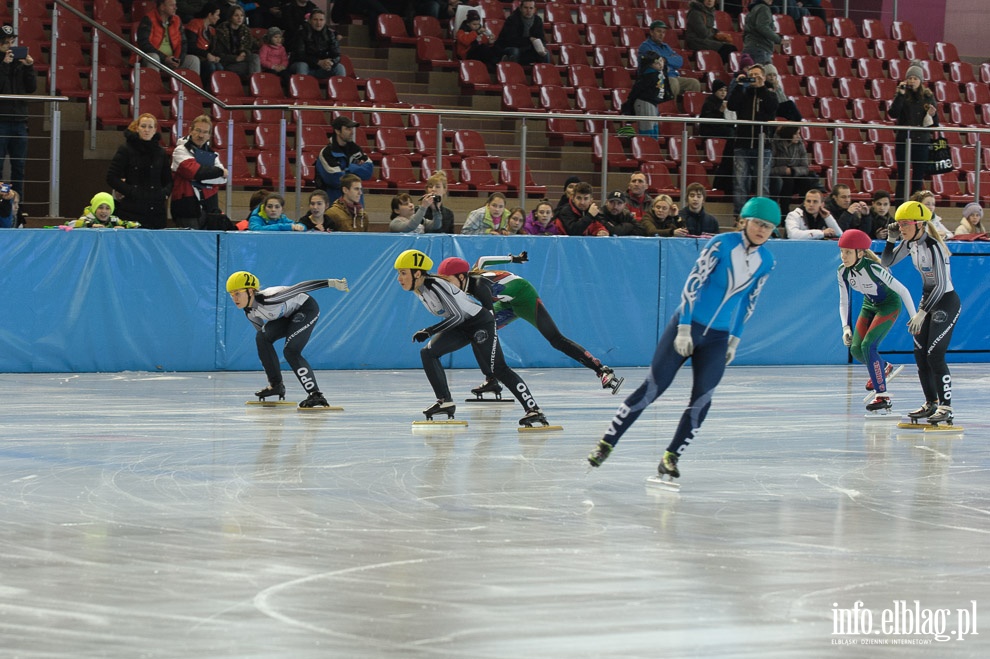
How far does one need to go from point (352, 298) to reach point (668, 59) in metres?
6.67

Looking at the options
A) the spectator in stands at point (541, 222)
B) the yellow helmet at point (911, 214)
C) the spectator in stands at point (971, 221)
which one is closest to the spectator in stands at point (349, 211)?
the spectator in stands at point (541, 222)

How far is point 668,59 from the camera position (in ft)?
62.1

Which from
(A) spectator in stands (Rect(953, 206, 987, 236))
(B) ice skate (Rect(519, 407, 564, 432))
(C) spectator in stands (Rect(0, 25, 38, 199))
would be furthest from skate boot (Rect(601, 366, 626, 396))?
(A) spectator in stands (Rect(953, 206, 987, 236))

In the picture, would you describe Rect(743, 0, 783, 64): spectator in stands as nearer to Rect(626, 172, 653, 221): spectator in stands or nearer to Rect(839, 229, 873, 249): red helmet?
Rect(626, 172, 653, 221): spectator in stands

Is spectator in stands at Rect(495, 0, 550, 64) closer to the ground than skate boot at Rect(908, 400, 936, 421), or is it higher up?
higher up

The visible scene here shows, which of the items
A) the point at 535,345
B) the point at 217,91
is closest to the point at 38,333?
the point at 217,91

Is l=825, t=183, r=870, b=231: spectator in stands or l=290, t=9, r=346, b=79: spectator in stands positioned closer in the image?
l=825, t=183, r=870, b=231: spectator in stands

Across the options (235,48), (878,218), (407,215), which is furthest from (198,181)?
(878,218)

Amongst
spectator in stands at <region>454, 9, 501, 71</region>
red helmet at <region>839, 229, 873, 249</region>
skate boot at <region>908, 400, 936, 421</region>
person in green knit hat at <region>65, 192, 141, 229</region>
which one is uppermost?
spectator in stands at <region>454, 9, 501, 71</region>

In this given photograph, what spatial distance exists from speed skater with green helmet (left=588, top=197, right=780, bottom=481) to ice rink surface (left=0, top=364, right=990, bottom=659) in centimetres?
49

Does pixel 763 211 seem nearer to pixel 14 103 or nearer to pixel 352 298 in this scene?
pixel 352 298

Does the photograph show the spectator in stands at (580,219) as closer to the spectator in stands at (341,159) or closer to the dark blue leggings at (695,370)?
the spectator in stands at (341,159)

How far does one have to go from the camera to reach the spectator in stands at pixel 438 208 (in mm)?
14406

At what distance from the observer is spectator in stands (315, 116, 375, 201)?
14312mm
